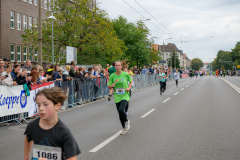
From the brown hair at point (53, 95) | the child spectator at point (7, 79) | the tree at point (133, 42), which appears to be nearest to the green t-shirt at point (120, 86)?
the child spectator at point (7, 79)

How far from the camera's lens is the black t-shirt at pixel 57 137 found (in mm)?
3041

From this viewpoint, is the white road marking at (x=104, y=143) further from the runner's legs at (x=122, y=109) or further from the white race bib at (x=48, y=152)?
the white race bib at (x=48, y=152)

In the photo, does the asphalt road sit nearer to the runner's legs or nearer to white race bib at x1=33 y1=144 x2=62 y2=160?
the runner's legs

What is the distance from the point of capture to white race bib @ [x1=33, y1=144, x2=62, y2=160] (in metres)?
3.09

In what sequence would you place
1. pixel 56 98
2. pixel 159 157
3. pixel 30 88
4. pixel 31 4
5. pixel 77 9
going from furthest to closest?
pixel 31 4, pixel 77 9, pixel 30 88, pixel 159 157, pixel 56 98

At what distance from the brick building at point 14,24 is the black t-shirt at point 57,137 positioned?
3426cm

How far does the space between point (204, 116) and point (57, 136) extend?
367 inches

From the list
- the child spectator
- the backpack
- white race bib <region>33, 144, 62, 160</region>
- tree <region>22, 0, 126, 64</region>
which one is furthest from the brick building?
white race bib <region>33, 144, 62, 160</region>

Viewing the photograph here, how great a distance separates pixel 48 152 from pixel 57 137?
19 cm

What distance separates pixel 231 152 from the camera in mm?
6586

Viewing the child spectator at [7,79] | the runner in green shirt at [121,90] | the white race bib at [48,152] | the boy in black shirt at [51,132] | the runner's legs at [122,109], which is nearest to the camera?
the boy in black shirt at [51,132]

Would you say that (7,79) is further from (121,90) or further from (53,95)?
(53,95)

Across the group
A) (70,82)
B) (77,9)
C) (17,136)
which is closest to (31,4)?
(77,9)

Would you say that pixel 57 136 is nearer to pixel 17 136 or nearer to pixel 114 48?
pixel 17 136
